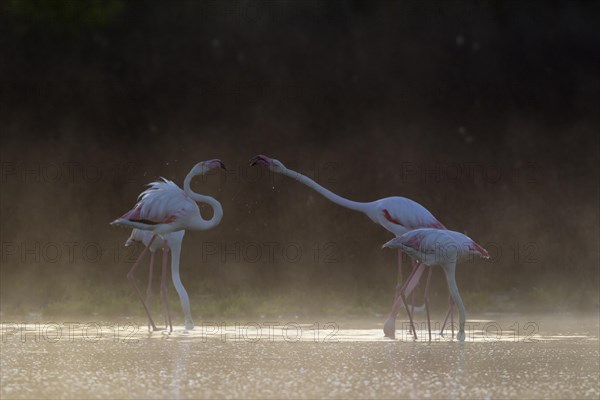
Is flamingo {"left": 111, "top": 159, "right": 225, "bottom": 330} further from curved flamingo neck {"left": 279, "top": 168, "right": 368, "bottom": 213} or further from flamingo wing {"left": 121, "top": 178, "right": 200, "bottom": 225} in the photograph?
curved flamingo neck {"left": 279, "top": 168, "right": 368, "bottom": 213}

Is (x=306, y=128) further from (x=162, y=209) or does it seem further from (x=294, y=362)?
(x=294, y=362)

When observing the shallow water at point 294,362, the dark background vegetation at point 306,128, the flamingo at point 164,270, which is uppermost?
the dark background vegetation at point 306,128

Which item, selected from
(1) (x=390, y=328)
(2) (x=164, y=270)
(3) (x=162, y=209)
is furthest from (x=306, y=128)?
(1) (x=390, y=328)

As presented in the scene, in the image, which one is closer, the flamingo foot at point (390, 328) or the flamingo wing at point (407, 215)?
the flamingo foot at point (390, 328)

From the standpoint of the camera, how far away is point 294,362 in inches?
382

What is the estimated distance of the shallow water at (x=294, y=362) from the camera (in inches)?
320

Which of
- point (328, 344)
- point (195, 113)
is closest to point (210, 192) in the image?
point (195, 113)

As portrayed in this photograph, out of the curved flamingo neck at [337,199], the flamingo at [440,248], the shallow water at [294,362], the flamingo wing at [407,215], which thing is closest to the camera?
the shallow water at [294,362]

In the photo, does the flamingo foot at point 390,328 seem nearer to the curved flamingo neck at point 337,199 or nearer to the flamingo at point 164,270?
the curved flamingo neck at point 337,199

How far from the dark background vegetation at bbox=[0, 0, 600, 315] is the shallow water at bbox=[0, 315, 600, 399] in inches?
181

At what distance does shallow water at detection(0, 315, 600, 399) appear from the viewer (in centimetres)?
814

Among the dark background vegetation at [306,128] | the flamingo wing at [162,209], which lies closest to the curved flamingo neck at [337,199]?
the flamingo wing at [162,209]

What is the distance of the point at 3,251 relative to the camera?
17.5 m

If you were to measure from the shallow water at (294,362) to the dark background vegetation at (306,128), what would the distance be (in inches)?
181
